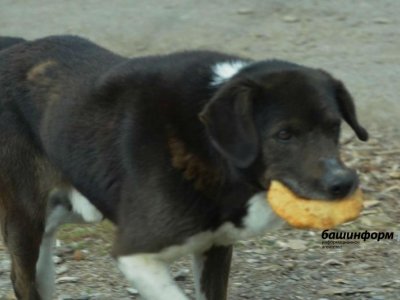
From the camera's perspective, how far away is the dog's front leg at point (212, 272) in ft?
17.5

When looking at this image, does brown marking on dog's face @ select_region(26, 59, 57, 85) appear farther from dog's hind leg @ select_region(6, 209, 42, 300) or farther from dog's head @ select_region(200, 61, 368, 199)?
dog's head @ select_region(200, 61, 368, 199)

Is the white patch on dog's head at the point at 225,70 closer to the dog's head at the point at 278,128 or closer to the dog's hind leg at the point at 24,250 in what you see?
the dog's head at the point at 278,128

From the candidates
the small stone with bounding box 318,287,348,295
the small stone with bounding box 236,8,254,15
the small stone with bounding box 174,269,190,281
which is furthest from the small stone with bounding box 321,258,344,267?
the small stone with bounding box 236,8,254,15

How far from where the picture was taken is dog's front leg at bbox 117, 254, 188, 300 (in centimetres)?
470

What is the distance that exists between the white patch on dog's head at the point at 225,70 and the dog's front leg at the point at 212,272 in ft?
3.14

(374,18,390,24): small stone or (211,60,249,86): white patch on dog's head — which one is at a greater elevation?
(211,60,249,86): white patch on dog's head

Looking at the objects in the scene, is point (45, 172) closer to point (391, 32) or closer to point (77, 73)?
point (77, 73)

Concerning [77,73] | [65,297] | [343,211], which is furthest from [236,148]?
[65,297]

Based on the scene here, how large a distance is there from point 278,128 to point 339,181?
36 centimetres

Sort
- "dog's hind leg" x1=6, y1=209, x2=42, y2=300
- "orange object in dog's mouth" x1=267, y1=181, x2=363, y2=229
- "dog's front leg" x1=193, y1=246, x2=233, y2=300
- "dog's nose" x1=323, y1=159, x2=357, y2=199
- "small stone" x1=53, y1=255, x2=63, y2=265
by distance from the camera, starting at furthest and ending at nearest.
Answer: "small stone" x1=53, y1=255, x2=63, y2=265
"dog's hind leg" x1=6, y1=209, x2=42, y2=300
"dog's front leg" x1=193, y1=246, x2=233, y2=300
"orange object in dog's mouth" x1=267, y1=181, x2=363, y2=229
"dog's nose" x1=323, y1=159, x2=357, y2=199

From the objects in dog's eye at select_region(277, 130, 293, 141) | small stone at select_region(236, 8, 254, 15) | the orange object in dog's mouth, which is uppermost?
dog's eye at select_region(277, 130, 293, 141)

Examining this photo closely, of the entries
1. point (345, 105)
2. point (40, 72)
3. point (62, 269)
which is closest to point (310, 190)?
point (345, 105)

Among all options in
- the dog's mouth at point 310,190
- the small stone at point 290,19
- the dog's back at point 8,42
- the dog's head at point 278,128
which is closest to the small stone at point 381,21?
the small stone at point 290,19

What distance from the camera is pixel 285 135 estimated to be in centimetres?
438
